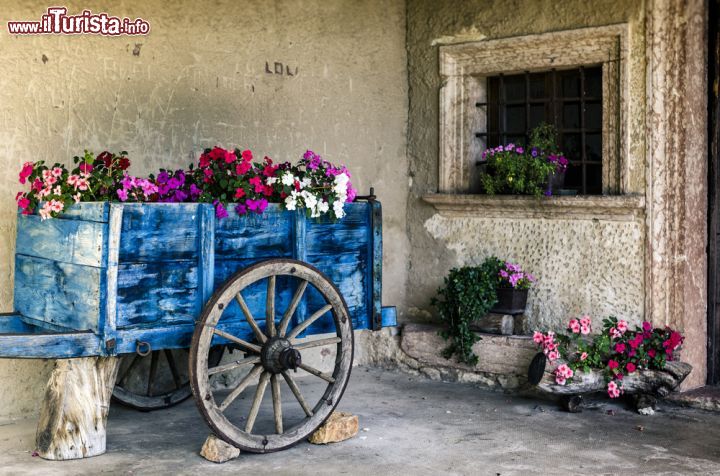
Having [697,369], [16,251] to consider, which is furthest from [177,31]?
[697,369]

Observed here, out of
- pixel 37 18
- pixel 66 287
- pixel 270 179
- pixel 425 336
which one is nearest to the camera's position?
pixel 66 287

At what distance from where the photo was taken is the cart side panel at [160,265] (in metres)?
3.82

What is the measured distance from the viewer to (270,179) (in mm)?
4293

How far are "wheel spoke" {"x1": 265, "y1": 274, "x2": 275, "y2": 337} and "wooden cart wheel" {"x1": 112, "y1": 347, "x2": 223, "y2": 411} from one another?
1049mm

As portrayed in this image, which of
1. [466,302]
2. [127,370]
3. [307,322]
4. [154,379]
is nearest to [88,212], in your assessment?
[307,322]

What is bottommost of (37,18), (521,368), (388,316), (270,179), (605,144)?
(521,368)

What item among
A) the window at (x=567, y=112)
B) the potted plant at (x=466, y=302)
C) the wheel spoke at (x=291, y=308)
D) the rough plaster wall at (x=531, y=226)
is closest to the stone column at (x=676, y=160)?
the rough plaster wall at (x=531, y=226)

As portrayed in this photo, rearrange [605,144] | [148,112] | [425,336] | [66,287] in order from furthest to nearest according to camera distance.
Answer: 1. [425,336]
2. [605,144]
3. [148,112]
4. [66,287]

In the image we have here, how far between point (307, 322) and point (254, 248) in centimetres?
44

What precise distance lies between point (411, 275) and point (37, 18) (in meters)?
3.10

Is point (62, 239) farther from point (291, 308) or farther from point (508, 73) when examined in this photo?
point (508, 73)

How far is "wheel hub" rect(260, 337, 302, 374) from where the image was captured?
414 centimetres

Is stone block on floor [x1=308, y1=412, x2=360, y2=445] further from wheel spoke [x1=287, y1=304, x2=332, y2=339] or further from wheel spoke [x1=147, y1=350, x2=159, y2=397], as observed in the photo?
wheel spoke [x1=147, y1=350, x2=159, y2=397]

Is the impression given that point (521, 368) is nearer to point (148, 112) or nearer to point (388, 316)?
point (388, 316)
